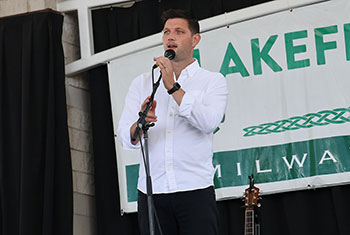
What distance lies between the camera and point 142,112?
3.00m

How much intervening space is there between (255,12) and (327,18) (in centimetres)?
45

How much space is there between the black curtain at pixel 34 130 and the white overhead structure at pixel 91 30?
15 cm

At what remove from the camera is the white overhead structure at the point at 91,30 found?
4938mm

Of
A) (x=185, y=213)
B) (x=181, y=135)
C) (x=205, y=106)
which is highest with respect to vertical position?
(x=205, y=106)

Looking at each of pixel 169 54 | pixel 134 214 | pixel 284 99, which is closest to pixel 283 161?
pixel 284 99

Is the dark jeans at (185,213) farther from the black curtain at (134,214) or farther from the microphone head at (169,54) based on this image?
the black curtain at (134,214)

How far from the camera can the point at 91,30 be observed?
542 cm

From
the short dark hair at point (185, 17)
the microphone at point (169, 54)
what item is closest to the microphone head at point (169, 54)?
the microphone at point (169, 54)

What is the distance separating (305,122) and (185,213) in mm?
1876

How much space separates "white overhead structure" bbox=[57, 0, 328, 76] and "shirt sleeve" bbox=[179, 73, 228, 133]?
1738mm

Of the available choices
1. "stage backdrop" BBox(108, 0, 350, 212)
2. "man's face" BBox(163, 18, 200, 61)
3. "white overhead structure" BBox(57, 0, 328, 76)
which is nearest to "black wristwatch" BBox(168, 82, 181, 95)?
"man's face" BBox(163, 18, 200, 61)

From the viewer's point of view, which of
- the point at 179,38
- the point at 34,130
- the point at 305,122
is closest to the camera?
the point at 179,38

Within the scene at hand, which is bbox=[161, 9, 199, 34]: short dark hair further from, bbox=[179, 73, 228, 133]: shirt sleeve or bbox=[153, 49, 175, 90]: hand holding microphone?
bbox=[153, 49, 175, 90]: hand holding microphone

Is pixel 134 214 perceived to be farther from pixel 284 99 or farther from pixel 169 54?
pixel 169 54
